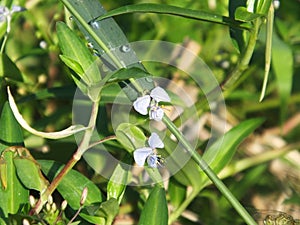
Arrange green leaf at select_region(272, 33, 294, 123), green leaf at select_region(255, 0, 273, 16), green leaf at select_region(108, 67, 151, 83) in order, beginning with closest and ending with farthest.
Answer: green leaf at select_region(108, 67, 151, 83)
green leaf at select_region(255, 0, 273, 16)
green leaf at select_region(272, 33, 294, 123)

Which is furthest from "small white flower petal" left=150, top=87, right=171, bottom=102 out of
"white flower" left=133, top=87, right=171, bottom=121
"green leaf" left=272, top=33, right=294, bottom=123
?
"green leaf" left=272, top=33, right=294, bottom=123

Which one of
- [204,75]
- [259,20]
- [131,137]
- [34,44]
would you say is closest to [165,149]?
[131,137]

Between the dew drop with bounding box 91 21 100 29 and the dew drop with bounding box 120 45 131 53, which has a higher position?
the dew drop with bounding box 91 21 100 29

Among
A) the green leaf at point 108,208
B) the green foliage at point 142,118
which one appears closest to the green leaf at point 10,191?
the green foliage at point 142,118

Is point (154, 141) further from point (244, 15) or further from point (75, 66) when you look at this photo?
point (244, 15)

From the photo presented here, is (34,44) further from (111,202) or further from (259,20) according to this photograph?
(111,202)

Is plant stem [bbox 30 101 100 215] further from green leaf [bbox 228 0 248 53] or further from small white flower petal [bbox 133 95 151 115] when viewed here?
green leaf [bbox 228 0 248 53]
